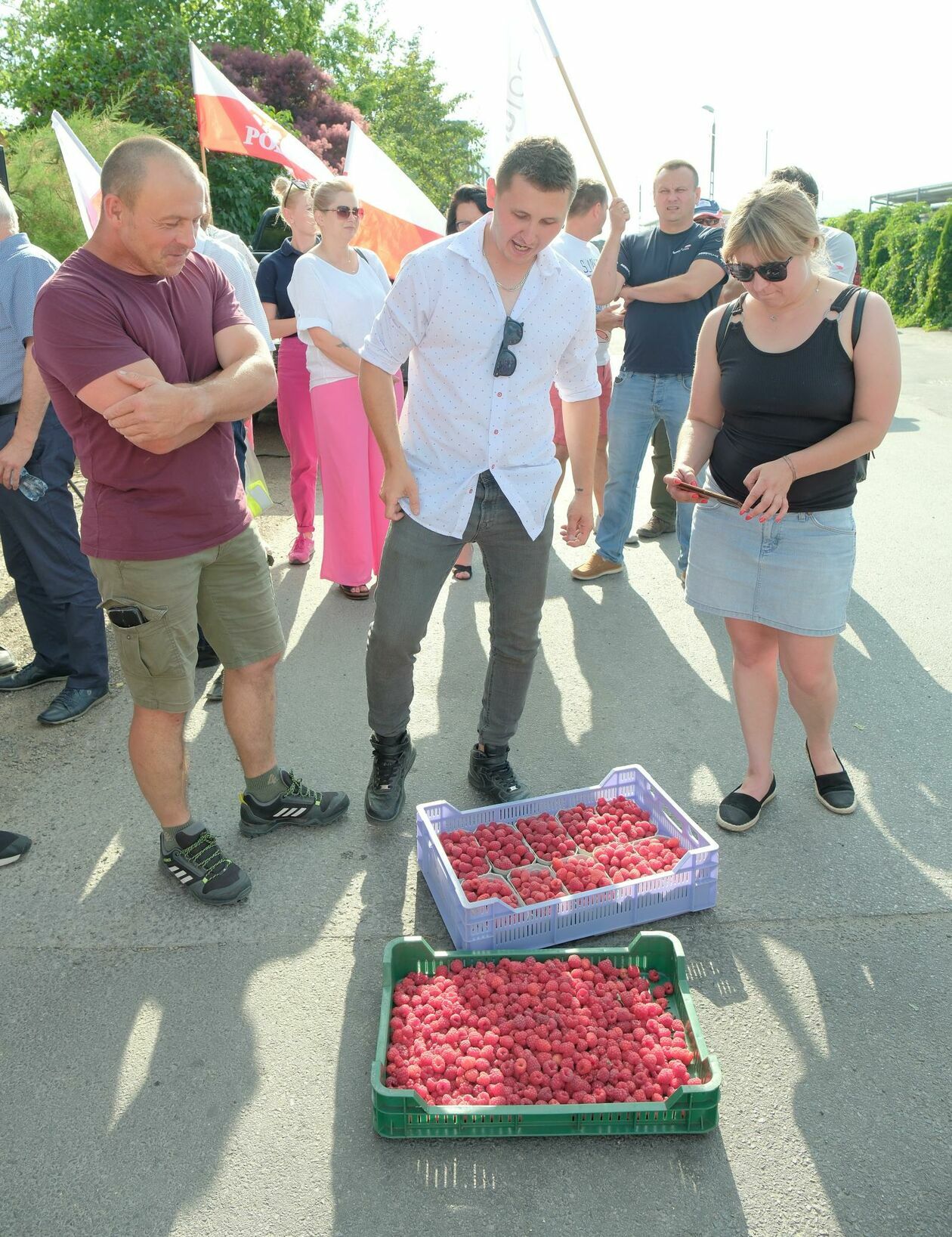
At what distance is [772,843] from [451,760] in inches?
52.0

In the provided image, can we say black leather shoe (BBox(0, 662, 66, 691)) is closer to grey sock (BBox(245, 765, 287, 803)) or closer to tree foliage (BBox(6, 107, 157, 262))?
grey sock (BBox(245, 765, 287, 803))

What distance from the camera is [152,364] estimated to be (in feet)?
8.54

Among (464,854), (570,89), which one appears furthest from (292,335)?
(464,854)

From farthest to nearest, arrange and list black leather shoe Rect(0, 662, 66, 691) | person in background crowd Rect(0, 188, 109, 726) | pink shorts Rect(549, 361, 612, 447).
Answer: pink shorts Rect(549, 361, 612, 447), black leather shoe Rect(0, 662, 66, 691), person in background crowd Rect(0, 188, 109, 726)

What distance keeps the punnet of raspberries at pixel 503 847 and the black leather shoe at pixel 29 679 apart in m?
2.52

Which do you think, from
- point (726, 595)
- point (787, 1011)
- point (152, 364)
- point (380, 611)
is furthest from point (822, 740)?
point (152, 364)

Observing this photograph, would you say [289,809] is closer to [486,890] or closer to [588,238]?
[486,890]

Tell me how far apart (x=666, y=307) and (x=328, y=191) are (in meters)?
1.97

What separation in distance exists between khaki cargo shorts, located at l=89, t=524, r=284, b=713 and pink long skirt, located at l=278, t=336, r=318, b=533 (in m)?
2.80

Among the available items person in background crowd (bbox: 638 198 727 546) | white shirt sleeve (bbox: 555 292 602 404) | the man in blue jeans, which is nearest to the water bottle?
white shirt sleeve (bbox: 555 292 602 404)

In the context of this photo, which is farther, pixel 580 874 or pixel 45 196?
pixel 45 196

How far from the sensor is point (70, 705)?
4.36 metres

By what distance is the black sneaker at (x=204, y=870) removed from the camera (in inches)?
123

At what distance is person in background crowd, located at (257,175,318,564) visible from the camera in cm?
588
